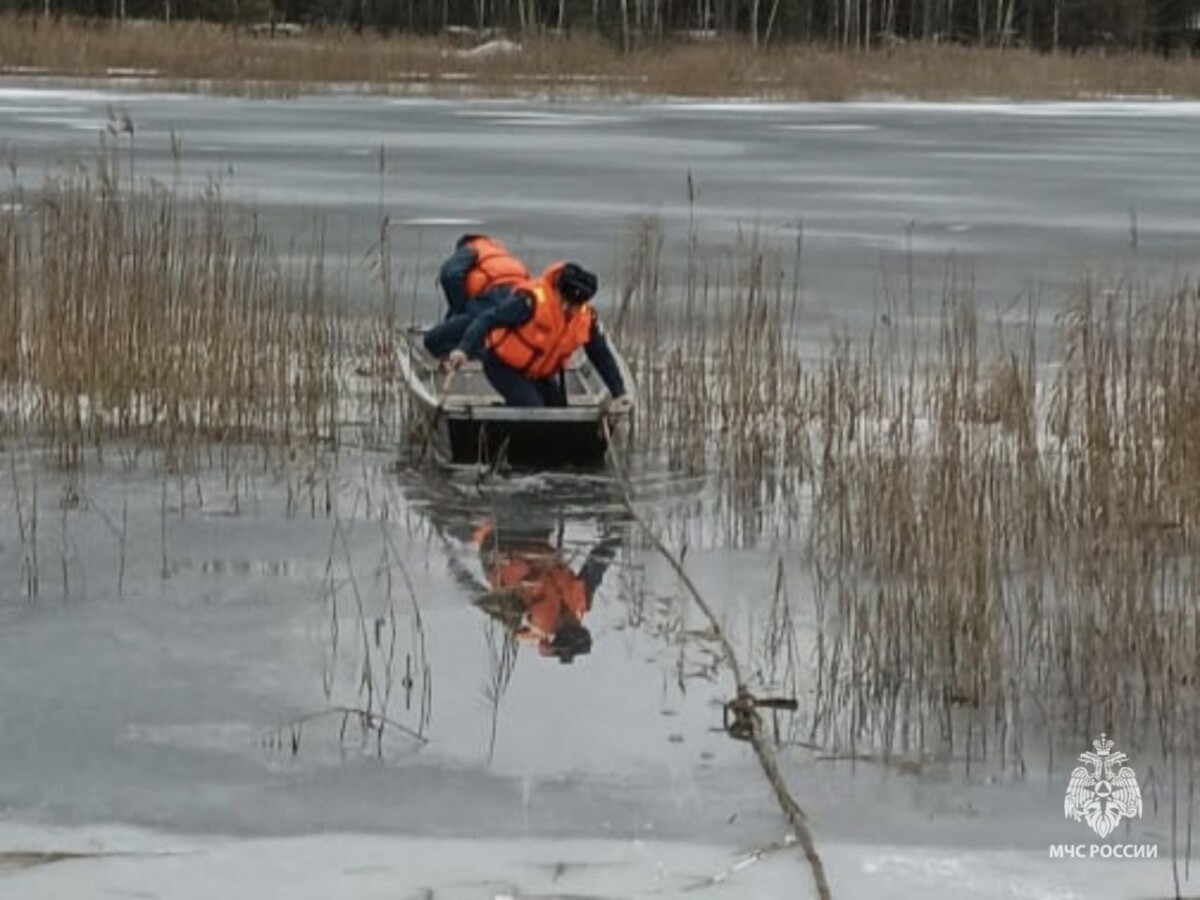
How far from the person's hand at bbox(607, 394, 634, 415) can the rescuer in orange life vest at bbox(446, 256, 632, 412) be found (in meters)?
0.07

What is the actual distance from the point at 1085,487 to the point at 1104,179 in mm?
12034

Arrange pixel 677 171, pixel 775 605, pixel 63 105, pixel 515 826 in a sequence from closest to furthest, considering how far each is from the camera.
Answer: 1. pixel 515 826
2. pixel 775 605
3. pixel 677 171
4. pixel 63 105

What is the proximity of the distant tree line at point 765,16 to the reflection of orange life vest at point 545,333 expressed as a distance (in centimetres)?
3697

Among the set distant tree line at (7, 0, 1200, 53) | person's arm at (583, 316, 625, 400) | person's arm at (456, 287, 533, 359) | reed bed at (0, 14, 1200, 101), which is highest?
distant tree line at (7, 0, 1200, 53)

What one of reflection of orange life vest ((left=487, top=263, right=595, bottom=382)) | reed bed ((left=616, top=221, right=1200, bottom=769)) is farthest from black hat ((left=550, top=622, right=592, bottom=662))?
reflection of orange life vest ((left=487, top=263, right=595, bottom=382))

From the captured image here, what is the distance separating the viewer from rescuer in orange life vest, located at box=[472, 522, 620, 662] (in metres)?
6.04

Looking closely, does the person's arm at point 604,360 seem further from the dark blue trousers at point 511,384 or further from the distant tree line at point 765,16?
the distant tree line at point 765,16

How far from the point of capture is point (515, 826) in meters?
4.65

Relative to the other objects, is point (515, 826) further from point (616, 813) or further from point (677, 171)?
point (677, 171)

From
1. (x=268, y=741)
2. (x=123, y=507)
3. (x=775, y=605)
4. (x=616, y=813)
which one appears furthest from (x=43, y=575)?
(x=616, y=813)

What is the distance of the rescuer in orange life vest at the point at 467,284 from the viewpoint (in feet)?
28.4

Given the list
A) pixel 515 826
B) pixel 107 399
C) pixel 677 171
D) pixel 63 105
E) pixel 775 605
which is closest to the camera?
pixel 515 826

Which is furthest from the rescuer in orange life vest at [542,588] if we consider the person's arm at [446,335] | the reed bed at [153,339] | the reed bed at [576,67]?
the reed bed at [576,67]

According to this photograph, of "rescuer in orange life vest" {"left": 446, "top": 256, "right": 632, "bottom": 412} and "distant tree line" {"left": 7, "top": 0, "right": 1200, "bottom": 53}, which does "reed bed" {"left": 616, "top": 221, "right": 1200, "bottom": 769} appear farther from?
"distant tree line" {"left": 7, "top": 0, "right": 1200, "bottom": 53}
